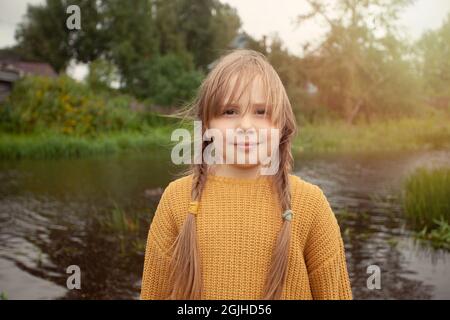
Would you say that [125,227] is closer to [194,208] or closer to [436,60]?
[436,60]

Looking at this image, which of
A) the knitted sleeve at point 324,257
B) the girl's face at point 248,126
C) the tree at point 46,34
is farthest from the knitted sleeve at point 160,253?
the tree at point 46,34

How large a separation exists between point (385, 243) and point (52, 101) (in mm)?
8411

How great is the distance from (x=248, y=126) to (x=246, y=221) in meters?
0.23

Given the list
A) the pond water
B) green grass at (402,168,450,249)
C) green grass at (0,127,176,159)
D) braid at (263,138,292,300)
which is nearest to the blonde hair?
braid at (263,138,292,300)

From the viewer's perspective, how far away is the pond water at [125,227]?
4.27 metres

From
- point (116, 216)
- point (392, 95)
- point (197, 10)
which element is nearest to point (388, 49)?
point (392, 95)

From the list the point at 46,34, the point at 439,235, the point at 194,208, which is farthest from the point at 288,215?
the point at 46,34

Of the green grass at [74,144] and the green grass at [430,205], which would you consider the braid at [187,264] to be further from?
the green grass at [74,144]

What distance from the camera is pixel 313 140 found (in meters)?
8.95

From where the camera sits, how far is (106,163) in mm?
10102

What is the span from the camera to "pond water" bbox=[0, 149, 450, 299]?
4.27 metres

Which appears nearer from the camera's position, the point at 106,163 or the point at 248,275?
the point at 248,275

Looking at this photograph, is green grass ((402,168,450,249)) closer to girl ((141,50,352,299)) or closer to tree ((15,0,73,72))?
girl ((141,50,352,299))
